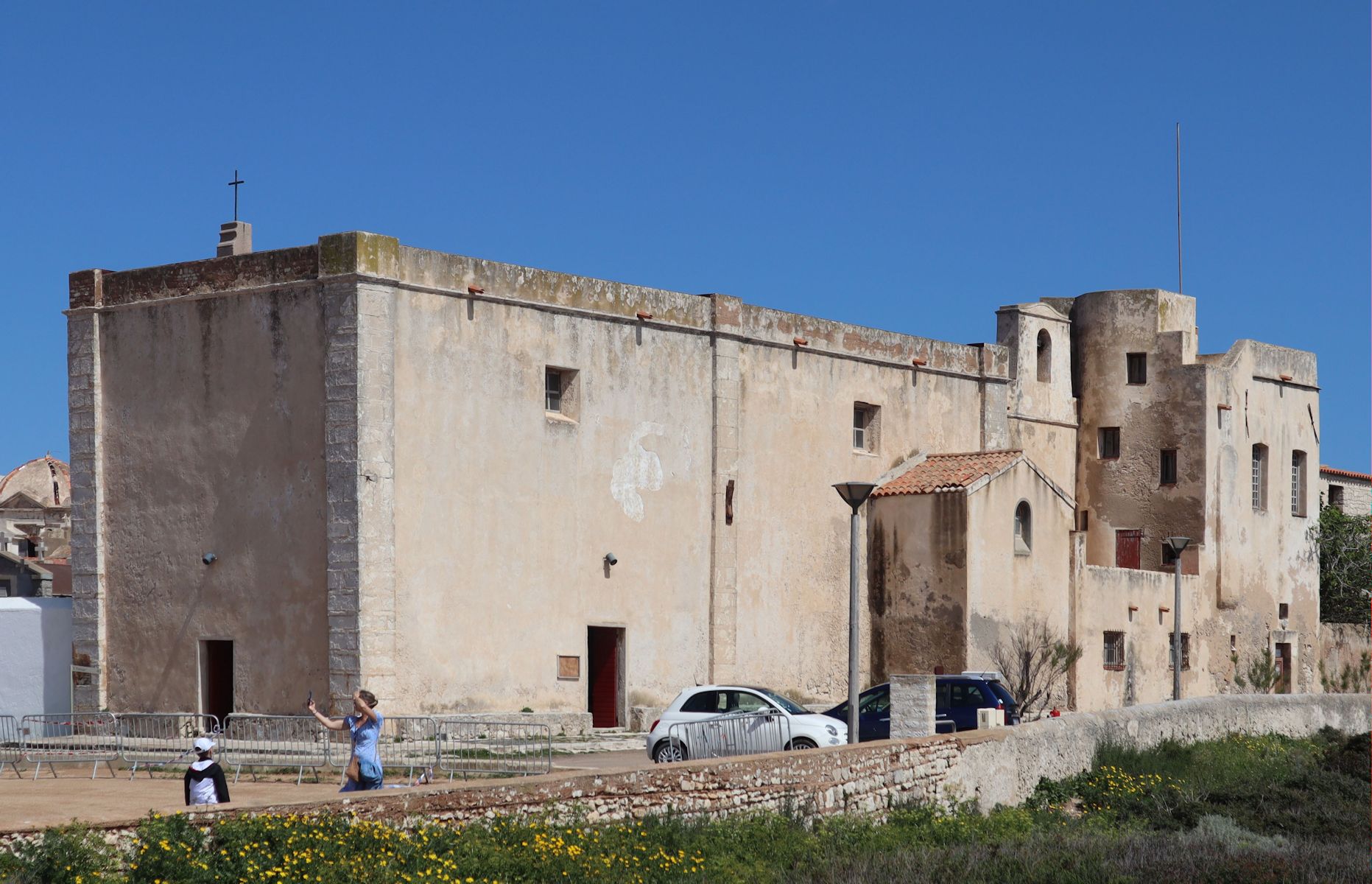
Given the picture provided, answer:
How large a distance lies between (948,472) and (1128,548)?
28.5 ft

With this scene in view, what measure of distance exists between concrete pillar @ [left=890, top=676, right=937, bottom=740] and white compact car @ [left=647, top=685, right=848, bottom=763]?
104 centimetres

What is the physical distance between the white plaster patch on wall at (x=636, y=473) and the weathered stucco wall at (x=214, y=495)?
Answer: 575 cm

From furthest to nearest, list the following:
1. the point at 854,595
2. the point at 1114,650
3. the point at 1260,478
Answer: the point at 1260,478 → the point at 1114,650 → the point at 854,595

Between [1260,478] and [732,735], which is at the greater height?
[1260,478]

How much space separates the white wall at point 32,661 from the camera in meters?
29.3

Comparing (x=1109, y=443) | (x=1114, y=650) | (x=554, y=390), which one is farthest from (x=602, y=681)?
(x=1109, y=443)

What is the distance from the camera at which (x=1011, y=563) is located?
35219 mm

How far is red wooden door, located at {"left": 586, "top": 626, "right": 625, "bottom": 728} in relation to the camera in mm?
30391

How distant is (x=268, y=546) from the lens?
Answer: 27.7m

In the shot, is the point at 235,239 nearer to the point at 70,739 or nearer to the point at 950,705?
the point at 70,739

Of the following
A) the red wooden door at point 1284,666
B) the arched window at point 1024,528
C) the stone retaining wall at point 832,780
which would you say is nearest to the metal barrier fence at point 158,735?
the stone retaining wall at point 832,780

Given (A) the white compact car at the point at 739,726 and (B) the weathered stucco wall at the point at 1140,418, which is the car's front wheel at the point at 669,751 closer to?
(A) the white compact car at the point at 739,726

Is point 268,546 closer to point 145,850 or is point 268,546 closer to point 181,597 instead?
point 181,597

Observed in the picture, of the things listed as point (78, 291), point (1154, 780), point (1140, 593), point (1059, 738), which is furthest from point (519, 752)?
point (1140, 593)
